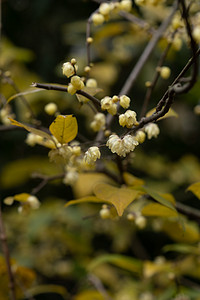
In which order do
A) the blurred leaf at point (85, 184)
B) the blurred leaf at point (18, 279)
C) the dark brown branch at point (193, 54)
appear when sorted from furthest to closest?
the blurred leaf at point (85, 184) < the blurred leaf at point (18, 279) < the dark brown branch at point (193, 54)

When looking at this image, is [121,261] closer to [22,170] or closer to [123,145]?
[123,145]

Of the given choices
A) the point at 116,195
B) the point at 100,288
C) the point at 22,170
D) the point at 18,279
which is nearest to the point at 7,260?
the point at 18,279

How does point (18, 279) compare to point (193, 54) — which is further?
point (18, 279)

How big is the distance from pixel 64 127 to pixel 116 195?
0.17 meters

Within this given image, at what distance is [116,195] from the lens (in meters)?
0.80

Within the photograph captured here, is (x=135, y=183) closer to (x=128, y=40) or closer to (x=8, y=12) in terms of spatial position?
(x=128, y=40)

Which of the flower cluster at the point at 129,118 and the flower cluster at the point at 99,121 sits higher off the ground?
the flower cluster at the point at 129,118

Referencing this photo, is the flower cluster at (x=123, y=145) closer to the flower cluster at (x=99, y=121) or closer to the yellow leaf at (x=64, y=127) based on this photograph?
the yellow leaf at (x=64, y=127)

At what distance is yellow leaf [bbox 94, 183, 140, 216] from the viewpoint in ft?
2.49

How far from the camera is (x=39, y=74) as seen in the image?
→ 2.39 m

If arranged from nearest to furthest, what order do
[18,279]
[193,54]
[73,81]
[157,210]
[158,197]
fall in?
[193,54] < [73,81] < [158,197] < [157,210] < [18,279]

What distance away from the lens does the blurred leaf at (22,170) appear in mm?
2152

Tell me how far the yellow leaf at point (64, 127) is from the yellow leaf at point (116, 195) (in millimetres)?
126

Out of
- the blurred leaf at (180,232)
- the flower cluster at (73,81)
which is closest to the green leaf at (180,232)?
the blurred leaf at (180,232)
